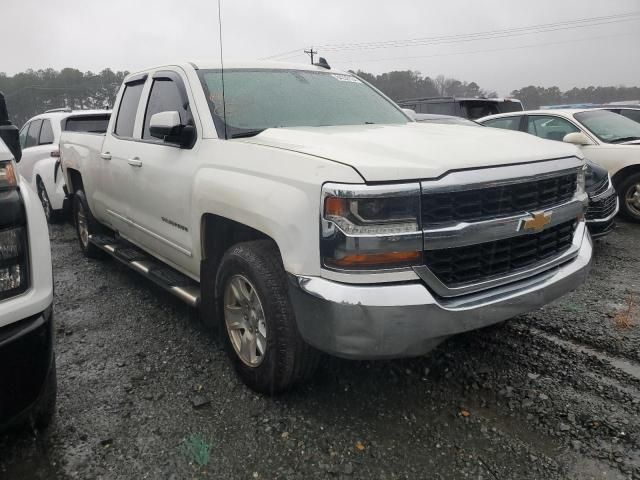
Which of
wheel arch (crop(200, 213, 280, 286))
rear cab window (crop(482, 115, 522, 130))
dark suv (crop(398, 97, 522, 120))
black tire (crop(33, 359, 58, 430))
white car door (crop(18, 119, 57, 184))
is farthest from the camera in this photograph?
dark suv (crop(398, 97, 522, 120))

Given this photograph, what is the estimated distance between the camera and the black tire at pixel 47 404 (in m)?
2.16

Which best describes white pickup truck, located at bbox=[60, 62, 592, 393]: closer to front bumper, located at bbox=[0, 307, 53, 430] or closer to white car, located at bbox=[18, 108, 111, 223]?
front bumper, located at bbox=[0, 307, 53, 430]

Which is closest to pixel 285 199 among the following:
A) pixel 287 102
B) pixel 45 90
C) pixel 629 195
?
pixel 287 102

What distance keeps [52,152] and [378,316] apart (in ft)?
22.2

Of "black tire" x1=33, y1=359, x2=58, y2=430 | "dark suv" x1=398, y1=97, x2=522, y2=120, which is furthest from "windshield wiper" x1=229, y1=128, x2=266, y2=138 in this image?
"dark suv" x1=398, y1=97, x2=522, y2=120

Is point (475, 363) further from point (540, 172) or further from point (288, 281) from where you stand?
point (288, 281)

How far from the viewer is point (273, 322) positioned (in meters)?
2.44

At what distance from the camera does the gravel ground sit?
2221 mm

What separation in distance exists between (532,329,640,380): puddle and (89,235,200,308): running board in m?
2.39

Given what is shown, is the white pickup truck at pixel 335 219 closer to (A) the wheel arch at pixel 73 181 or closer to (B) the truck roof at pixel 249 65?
(B) the truck roof at pixel 249 65

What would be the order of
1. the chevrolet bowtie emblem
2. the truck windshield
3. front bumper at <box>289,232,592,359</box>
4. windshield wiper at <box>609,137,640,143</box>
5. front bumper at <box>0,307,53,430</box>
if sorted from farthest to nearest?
windshield wiper at <box>609,137,640,143</box> < the truck windshield < the chevrolet bowtie emblem < front bumper at <box>289,232,592,359</box> < front bumper at <box>0,307,53,430</box>

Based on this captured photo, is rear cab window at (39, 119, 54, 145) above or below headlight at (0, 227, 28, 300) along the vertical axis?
above

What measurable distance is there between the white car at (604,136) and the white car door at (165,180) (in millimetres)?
5040

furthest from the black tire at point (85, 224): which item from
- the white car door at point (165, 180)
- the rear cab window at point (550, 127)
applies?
the rear cab window at point (550, 127)
